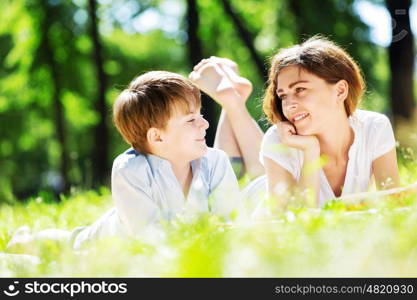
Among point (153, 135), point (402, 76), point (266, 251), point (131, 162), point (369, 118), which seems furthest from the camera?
point (402, 76)

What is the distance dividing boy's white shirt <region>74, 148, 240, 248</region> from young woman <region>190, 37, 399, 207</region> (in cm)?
25

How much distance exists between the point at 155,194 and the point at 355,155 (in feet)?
3.29

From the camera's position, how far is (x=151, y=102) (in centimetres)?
284

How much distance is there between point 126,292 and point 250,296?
0.97 ft

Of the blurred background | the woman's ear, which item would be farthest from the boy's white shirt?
the blurred background

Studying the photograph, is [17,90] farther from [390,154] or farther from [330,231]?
[330,231]

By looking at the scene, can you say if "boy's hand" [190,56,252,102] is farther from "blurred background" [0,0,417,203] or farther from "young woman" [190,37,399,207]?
"blurred background" [0,0,417,203]

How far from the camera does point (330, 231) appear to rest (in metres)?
1.83

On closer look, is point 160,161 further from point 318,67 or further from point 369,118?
point 369,118

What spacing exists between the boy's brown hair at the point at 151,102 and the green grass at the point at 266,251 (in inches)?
29.2

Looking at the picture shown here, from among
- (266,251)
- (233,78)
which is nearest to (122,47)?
(233,78)

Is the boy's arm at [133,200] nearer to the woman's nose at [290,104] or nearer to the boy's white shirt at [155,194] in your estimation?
the boy's white shirt at [155,194]

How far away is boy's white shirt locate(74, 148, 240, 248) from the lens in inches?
105
